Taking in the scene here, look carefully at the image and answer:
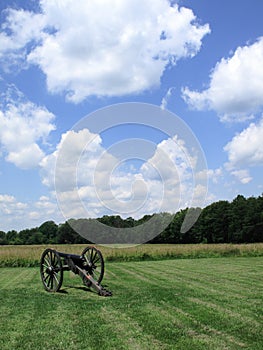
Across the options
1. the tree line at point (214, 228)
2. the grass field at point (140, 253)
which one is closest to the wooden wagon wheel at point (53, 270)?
the grass field at point (140, 253)

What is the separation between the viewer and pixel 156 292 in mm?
9836

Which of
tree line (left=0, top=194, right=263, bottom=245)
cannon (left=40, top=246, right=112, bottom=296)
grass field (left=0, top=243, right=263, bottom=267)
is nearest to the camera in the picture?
cannon (left=40, top=246, right=112, bottom=296)

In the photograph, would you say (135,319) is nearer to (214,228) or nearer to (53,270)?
(53,270)

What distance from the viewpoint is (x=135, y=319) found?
7004mm

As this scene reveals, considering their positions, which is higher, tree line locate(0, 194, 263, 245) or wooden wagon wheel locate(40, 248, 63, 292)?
tree line locate(0, 194, 263, 245)

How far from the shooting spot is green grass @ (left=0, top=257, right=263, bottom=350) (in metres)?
5.65

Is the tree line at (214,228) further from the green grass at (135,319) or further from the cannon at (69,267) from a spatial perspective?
the green grass at (135,319)

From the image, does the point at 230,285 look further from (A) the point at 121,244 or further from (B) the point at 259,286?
(A) the point at 121,244

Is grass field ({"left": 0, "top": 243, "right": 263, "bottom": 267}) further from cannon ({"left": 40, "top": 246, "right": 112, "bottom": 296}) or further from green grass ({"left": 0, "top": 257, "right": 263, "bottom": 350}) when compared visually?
green grass ({"left": 0, "top": 257, "right": 263, "bottom": 350})

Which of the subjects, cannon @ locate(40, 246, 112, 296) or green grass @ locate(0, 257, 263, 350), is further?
cannon @ locate(40, 246, 112, 296)

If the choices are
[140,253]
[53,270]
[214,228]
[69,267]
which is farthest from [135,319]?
[214,228]

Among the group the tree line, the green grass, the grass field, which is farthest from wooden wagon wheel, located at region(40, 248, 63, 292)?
the tree line

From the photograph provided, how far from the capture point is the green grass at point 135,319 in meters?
5.65

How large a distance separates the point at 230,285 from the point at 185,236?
65.1 meters
